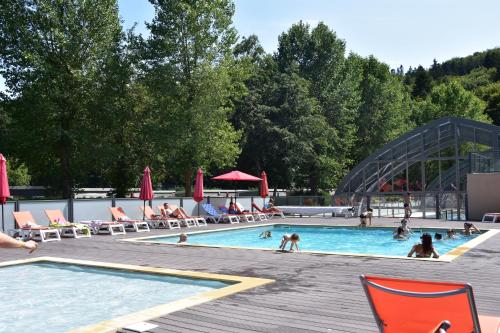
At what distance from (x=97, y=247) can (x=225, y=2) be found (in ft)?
65.8

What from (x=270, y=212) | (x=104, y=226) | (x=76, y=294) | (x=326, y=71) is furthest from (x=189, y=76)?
(x=76, y=294)

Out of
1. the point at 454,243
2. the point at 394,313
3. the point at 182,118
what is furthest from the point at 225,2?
the point at 394,313

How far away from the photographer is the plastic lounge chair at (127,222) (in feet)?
53.1

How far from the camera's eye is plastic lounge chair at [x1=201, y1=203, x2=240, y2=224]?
2036cm

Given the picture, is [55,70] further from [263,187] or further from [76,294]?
[76,294]

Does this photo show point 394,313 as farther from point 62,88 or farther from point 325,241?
point 62,88

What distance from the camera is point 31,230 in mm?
13539

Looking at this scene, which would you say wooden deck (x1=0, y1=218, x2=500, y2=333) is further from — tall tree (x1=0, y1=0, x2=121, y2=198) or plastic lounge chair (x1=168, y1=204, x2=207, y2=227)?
tall tree (x1=0, y1=0, x2=121, y2=198)

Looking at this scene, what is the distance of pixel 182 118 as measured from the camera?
26.3 m

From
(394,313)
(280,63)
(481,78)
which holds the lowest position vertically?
(394,313)

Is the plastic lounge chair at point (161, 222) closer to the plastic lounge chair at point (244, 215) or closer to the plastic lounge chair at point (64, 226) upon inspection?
the plastic lounge chair at point (64, 226)

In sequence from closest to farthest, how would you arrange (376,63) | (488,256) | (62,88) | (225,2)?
(488,256) → (62,88) → (225,2) → (376,63)

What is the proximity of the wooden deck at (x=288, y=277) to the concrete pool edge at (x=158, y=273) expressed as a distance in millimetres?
176

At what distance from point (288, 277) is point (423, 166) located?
673 inches
